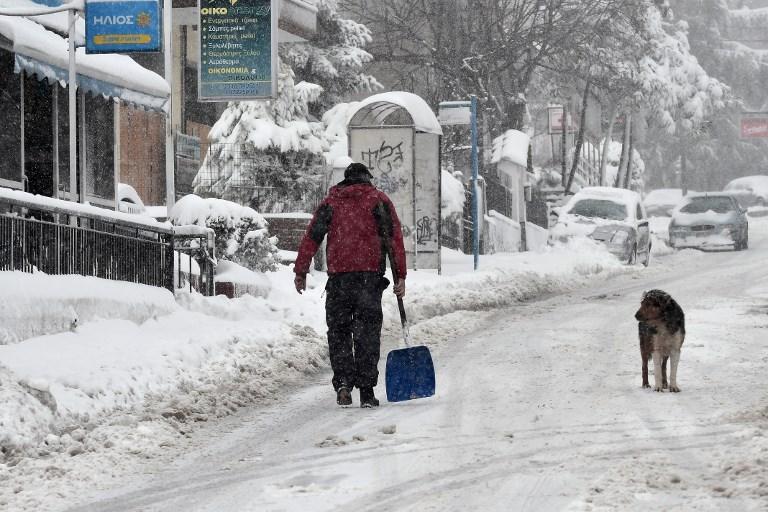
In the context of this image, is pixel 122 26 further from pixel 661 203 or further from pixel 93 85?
pixel 661 203

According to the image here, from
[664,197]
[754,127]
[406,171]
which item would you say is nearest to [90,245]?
[406,171]

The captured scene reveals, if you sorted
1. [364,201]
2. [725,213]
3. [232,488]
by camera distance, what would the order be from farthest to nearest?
[725,213], [364,201], [232,488]

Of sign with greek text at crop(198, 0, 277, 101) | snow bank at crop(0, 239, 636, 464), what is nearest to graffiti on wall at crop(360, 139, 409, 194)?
sign with greek text at crop(198, 0, 277, 101)

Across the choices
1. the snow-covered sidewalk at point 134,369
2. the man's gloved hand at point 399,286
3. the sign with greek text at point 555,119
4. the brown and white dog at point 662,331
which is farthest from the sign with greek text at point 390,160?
the sign with greek text at point 555,119

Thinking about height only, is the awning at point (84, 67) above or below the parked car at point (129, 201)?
above

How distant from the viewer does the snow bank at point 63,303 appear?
372 inches

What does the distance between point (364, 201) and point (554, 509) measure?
13.7 feet

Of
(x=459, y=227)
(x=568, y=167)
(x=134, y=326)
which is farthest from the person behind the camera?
(x=568, y=167)

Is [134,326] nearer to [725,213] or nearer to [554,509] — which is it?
[554,509]

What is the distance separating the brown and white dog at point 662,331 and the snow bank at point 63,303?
4.37 metres

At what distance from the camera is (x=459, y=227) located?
30.8 meters

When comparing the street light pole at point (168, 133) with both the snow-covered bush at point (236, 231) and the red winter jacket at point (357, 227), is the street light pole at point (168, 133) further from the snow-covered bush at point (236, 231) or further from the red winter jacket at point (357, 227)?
the red winter jacket at point (357, 227)

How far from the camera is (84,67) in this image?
1508cm

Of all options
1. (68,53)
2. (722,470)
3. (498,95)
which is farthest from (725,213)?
(722,470)
